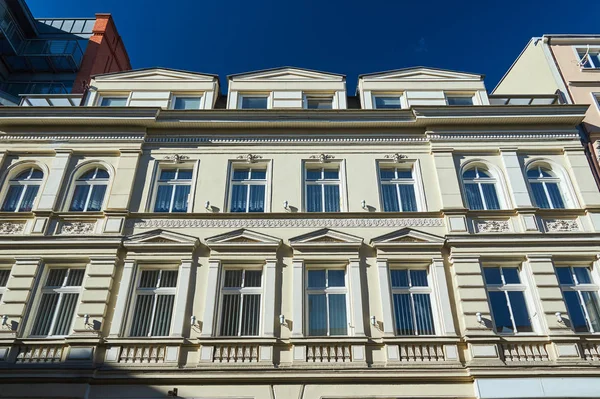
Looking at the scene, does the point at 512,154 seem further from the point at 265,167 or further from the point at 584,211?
the point at 265,167

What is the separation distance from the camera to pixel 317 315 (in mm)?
12219

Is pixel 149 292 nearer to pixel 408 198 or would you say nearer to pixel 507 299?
pixel 408 198

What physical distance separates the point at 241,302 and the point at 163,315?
2.09 metres

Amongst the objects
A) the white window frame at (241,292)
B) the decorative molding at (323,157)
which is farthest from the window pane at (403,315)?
the decorative molding at (323,157)

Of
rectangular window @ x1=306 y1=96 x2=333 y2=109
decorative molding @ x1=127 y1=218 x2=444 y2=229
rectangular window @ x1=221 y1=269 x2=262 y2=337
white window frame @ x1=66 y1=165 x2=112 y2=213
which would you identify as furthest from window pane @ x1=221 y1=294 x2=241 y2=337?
rectangular window @ x1=306 y1=96 x2=333 y2=109

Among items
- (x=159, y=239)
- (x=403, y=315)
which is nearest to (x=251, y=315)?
(x=159, y=239)

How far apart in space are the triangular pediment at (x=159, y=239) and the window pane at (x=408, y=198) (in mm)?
6405

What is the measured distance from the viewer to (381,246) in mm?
13023

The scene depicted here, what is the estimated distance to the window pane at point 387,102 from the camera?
55.5ft

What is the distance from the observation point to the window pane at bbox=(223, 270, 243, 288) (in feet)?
42.1

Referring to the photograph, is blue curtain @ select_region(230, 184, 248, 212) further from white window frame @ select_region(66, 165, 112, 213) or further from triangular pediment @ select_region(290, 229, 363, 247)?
white window frame @ select_region(66, 165, 112, 213)

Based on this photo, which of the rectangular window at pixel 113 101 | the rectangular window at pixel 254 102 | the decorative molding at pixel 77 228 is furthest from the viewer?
the rectangular window at pixel 254 102

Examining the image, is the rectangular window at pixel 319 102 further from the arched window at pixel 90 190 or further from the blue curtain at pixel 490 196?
the arched window at pixel 90 190

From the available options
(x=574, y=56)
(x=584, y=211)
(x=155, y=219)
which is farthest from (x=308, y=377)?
(x=574, y=56)
